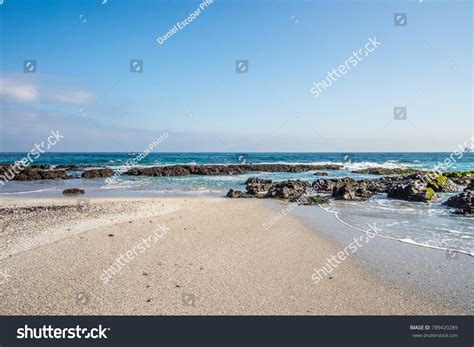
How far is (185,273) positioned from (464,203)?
14.9 m

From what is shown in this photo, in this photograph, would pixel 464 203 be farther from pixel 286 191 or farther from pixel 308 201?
pixel 286 191

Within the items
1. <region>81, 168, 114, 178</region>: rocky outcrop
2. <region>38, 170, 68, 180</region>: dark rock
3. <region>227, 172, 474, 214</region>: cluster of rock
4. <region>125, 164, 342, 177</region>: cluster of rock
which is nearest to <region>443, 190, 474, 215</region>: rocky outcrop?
<region>227, 172, 474, 214</region>: cluster of rock

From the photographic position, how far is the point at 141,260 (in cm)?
832

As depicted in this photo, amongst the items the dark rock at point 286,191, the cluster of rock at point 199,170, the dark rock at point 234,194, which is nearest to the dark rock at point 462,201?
the dark rock at point 286,191

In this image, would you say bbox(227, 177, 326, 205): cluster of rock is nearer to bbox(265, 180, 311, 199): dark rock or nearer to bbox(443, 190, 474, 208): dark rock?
bbox(265, 180, 311, 199): dark rock

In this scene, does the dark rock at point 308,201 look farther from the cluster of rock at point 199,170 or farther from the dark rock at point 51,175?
the dark rock at point 51,175

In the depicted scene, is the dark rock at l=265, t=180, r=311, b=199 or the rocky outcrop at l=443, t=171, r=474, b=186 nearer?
the dark rock at l=265, t=180, r=311, b=199

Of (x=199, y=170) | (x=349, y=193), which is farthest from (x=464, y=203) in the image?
(x=199, y=170)

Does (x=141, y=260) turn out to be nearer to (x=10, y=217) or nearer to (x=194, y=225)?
(x=194, y=225)

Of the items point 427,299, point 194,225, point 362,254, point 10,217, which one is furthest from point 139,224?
point 427,299

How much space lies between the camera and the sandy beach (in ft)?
19.5

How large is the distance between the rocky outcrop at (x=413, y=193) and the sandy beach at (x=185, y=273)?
406 inches

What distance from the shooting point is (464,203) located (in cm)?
1623

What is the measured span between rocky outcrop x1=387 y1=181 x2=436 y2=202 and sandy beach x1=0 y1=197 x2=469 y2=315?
406 inches
